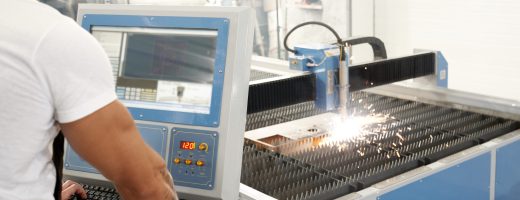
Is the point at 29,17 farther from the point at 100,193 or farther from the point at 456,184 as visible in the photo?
the point at 456,184

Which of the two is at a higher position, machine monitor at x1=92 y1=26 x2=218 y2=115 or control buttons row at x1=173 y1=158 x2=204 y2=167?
machine monitor at x1=92 y1=26 x2=218 y2=115

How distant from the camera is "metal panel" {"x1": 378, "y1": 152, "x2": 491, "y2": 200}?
171cm

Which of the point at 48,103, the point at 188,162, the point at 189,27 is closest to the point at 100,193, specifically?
the point at 188,162

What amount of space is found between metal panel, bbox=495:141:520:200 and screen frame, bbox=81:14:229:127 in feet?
3.73

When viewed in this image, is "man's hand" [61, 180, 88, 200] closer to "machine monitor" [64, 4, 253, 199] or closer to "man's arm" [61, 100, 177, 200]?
"machine monitor" [64, 4, 253, 199]

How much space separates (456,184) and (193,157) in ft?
3.07

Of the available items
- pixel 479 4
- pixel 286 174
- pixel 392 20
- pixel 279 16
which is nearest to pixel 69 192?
pixel 286 174

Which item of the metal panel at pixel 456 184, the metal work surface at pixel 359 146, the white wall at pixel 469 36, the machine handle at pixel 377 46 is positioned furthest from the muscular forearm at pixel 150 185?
the white wall at pixel 469 36

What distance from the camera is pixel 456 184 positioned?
73.4 inches

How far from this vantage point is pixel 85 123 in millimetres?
936

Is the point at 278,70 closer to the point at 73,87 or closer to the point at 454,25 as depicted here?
the point at 454,25

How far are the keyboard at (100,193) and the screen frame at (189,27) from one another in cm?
22

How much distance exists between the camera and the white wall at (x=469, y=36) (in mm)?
3854

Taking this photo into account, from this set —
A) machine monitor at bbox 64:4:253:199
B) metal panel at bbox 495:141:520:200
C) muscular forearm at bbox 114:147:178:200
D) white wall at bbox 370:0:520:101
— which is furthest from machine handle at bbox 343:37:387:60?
white wall at bbox 370:0:520:101
